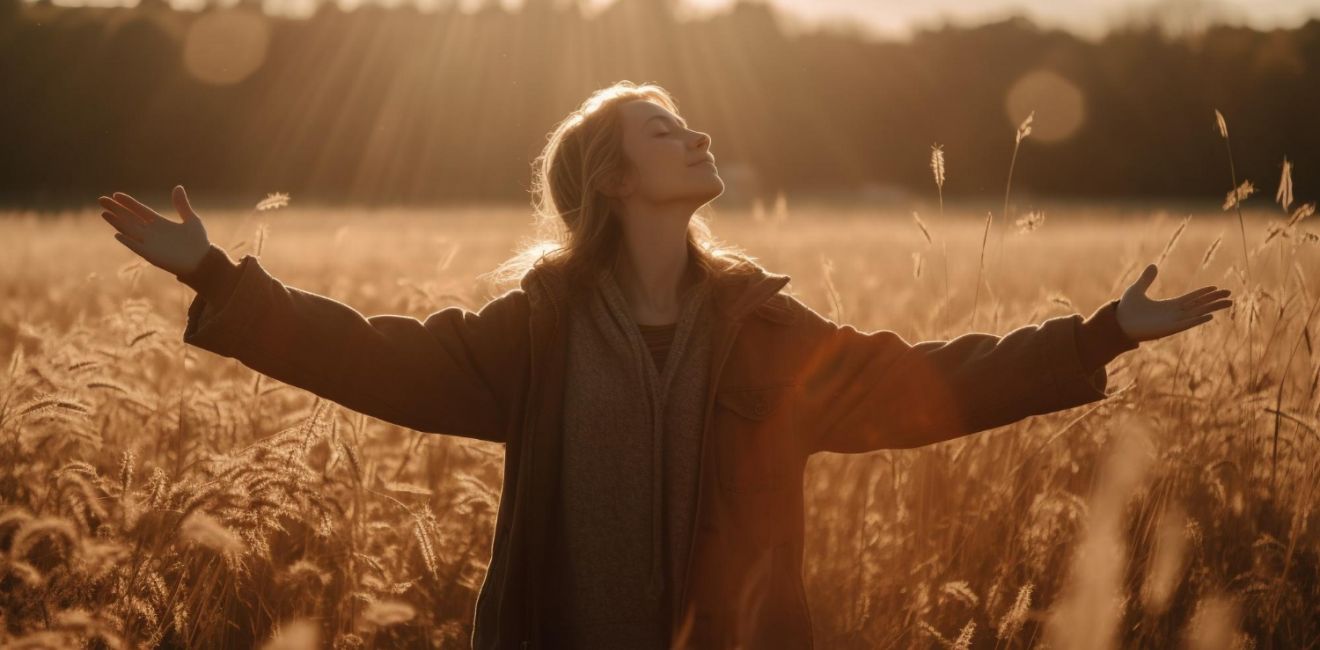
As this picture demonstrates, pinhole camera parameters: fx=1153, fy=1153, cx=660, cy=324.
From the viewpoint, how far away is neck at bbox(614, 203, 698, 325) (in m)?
2.88

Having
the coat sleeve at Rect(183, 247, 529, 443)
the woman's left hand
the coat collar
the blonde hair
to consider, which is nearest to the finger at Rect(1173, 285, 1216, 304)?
the woman's left hand

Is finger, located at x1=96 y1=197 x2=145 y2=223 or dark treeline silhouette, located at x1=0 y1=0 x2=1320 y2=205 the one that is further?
dark treeline silhouette, located at x1=0 y1=0 x2=1320 y2=205

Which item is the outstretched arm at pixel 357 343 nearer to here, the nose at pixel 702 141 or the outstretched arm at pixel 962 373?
the nose at pixel 702 141

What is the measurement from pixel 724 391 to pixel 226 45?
48849 mm

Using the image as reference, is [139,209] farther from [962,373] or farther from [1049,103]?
[1049,103]

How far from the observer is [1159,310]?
99.6 inches

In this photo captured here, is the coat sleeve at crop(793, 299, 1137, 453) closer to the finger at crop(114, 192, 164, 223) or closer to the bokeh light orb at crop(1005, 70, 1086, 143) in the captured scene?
the finger at crop(114, 192, 164, 223)

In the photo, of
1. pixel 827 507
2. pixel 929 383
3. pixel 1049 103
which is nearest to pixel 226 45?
pixel 1049 103

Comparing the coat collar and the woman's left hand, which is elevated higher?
the coat collar

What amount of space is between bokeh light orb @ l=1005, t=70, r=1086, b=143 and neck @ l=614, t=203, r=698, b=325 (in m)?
39.2

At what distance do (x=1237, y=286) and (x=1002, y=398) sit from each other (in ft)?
7.12

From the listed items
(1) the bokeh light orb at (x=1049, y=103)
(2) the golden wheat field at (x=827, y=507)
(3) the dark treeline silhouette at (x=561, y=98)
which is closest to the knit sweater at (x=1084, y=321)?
(2) the golden wheat field at (x=827, y=507)

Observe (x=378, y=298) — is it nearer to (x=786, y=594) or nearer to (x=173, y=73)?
(x=786, y=594)

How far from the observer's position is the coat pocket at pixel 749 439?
8.64 ft
